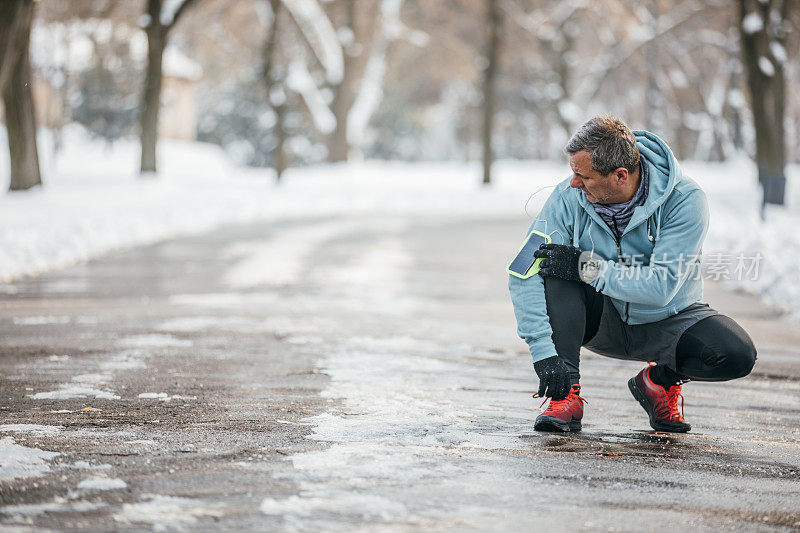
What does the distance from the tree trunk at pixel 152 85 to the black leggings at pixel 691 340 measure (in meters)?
26.0

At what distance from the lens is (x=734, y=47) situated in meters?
41.1

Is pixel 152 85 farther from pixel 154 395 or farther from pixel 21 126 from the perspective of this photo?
pixel 154 395

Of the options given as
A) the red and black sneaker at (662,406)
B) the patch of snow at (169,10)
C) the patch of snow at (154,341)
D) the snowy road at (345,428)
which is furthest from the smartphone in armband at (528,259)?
the patch of snow at (169,10)

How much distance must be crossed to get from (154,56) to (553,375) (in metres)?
26.3

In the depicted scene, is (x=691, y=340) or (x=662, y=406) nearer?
(x=691, y=340)

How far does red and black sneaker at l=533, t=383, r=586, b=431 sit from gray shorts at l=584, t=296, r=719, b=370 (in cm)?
→ 30

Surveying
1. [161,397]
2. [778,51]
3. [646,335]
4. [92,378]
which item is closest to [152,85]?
[778,51]

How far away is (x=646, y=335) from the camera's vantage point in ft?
16.0

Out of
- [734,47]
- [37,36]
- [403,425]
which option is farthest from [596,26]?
[403,425]

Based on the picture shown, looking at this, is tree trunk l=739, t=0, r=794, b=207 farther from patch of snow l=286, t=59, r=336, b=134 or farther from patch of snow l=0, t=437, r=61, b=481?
patch of snow l=286, t=59, r=336, b=134

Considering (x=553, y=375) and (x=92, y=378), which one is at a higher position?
(x=553, y=375)

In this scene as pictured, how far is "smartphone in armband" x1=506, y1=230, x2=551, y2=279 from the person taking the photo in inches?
186

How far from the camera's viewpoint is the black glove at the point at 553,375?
4.64 metres

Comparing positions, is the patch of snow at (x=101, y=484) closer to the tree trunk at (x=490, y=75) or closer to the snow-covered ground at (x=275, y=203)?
the snow-covered ground at (x=275, y=203)
